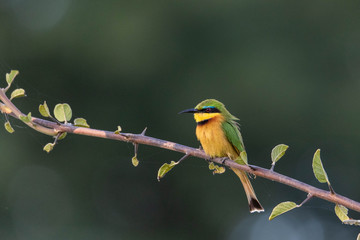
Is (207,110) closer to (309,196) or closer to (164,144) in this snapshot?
(164,144)

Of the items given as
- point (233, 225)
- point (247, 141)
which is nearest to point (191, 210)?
point (233, 225)

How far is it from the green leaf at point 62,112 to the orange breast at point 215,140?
1116mm

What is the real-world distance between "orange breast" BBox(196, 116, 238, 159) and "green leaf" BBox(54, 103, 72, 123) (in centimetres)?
112

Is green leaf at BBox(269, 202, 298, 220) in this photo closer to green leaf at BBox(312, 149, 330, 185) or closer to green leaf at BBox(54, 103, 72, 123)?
green leaf at BBox(312, 149, 330, 185)

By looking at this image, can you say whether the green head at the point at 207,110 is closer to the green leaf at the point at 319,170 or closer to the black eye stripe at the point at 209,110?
the black eye stripe at the point at 209,110

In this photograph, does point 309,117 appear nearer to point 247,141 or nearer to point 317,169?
point 247,141

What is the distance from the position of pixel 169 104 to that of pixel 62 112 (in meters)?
7.42

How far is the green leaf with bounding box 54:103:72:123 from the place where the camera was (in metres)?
1.39

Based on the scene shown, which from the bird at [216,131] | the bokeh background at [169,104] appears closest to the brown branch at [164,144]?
the bird at [216,131]

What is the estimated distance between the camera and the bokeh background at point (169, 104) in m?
8.30

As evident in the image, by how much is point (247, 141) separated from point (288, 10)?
2.79 metres

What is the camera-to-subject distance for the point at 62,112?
140 centimetres

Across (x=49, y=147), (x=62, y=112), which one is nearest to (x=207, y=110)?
(x=62, y=112)

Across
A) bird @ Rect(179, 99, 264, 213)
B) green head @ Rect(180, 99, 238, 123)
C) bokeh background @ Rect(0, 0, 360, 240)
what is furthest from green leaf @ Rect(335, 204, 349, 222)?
bokeh background @ Rect(0, 0, 360, 240)
